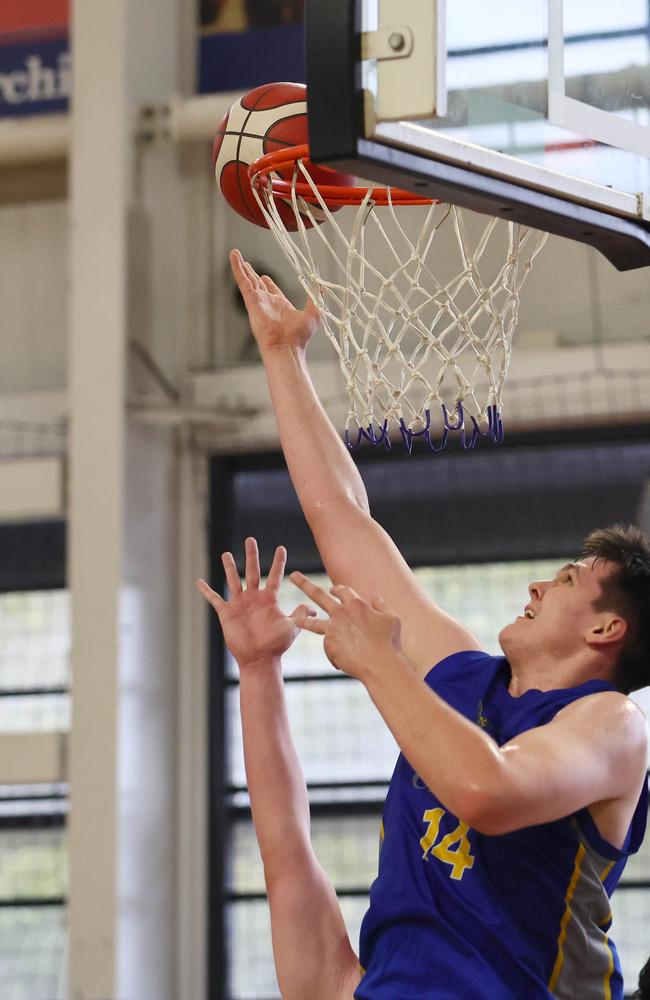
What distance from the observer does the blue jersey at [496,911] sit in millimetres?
2023

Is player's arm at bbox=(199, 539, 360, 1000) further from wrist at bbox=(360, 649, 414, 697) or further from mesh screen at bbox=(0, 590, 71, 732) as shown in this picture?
mesh screen at bbox=(0, 590, 71, 732)

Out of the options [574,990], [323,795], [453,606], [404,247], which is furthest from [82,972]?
[574,990]

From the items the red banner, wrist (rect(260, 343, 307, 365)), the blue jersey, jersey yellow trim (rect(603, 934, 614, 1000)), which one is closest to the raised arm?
wrist (rect(260, 343, 307, 365))

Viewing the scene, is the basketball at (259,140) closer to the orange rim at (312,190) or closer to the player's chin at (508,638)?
the orange rim at (312,190)

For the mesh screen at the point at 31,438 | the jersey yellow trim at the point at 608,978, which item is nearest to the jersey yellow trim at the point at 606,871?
the jersey yellow trim at the point at 608,978

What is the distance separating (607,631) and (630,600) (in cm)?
9

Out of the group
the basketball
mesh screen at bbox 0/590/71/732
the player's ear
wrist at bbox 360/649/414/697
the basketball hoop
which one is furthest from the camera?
mesh screen at bbox 0/590/71/732

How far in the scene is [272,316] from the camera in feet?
9.15

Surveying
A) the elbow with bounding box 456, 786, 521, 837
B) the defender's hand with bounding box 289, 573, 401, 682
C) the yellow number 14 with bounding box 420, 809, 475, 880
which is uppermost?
the defender's hand with bounding box 289, 573, 401, 682

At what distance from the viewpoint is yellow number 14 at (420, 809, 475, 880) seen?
2080 millimetres

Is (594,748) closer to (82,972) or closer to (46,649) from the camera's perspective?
(82,972)

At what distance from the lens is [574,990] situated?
208 centimetres

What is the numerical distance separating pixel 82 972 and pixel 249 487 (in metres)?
2.20

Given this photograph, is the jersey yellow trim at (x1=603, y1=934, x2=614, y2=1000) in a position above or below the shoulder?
below
